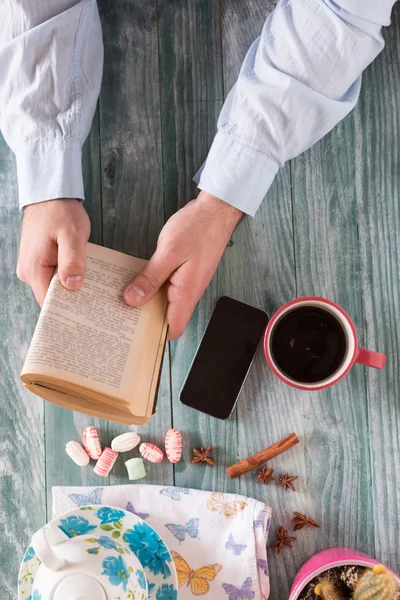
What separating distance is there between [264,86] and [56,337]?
412 millimetres

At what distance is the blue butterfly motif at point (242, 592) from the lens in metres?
0.84

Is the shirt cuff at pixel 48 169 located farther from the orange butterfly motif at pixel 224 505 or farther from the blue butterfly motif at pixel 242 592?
the blue butterfly motif at pixel 242 592

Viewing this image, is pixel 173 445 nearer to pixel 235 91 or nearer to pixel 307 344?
pixel 307 344

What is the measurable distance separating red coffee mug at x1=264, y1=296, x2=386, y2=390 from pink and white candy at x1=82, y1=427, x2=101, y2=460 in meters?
0.29

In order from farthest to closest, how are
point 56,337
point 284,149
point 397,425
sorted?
1. point 397,425
2. point 284,149
3. point 56,337

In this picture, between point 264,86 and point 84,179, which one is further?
point 84,179

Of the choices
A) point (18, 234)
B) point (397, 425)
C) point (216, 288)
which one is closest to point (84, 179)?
point (18, 234)

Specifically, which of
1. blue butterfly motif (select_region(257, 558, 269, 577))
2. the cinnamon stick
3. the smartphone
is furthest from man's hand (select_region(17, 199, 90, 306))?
blue butterfly motif (select_region(257, 558, 269, 577))

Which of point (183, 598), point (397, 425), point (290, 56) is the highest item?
point (290, 56)

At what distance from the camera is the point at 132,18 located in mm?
931

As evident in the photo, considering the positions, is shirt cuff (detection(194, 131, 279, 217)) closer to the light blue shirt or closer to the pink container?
the light blue shirt

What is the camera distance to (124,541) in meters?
0.80

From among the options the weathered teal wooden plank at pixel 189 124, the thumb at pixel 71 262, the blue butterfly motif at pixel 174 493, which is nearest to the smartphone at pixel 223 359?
the weathered teal wooden plank at pixel 189 124

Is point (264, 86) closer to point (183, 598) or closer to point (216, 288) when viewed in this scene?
point (216, 288)
